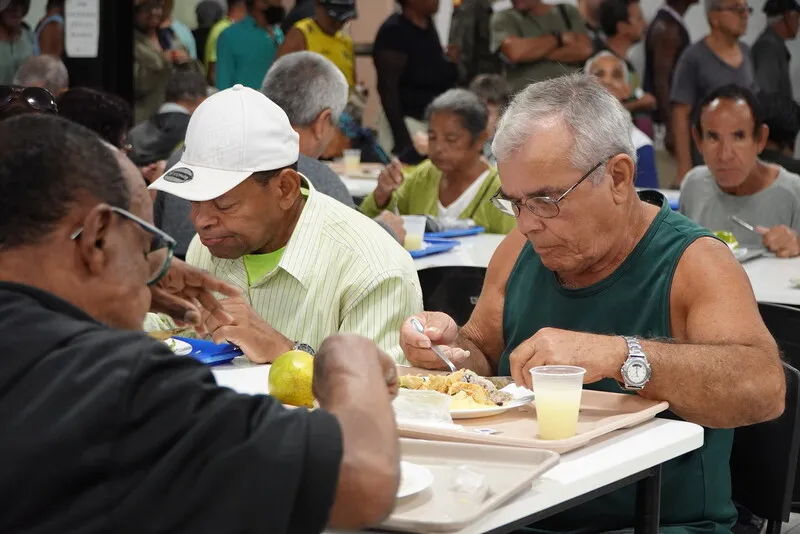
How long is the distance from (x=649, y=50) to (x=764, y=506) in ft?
24.9

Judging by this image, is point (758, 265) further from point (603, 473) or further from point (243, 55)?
point (243, 55)

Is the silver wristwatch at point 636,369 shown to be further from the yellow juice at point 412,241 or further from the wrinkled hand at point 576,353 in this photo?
the yellow juice at point 412,241

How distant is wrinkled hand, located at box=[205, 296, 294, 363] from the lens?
273 cm

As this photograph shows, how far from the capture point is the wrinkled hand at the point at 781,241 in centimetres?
492

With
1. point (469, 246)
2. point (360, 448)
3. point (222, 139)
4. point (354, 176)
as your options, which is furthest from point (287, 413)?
point (354, 176)

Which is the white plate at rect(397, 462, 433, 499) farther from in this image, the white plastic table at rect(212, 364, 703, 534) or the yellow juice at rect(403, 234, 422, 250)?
the yellow juice at rect(403, 234, 422, 250)

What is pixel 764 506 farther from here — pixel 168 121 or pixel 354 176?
pixel 354 176

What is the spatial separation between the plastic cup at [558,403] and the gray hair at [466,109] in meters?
3.88

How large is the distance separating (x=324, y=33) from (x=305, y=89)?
3672 mm

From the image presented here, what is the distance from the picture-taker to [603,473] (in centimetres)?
202

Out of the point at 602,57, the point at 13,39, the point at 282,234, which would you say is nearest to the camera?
the point at 282,234

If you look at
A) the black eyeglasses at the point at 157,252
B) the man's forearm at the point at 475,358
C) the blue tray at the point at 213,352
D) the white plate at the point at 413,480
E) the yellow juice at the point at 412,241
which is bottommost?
the yellow juice at the point at 412,241

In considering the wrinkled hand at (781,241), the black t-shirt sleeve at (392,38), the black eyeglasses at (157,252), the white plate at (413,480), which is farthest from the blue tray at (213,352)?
the black t-shirt sleeve at (392,38)

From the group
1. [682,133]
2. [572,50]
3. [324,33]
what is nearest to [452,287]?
[324,33]
